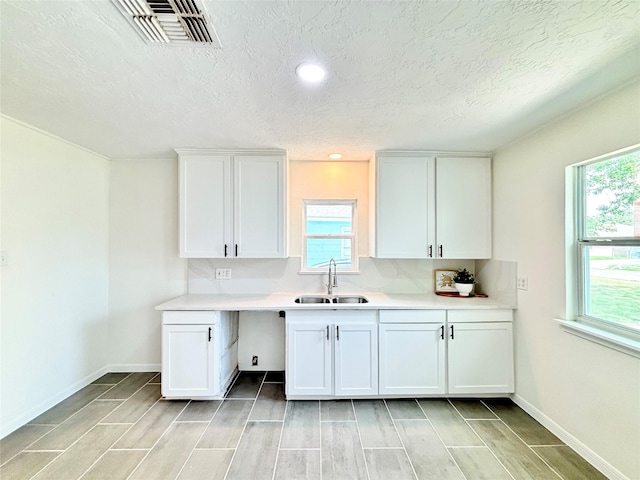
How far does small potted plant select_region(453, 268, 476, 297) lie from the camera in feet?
9.81

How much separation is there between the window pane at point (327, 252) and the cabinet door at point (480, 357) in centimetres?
131

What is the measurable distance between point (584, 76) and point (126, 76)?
2590 millimetres

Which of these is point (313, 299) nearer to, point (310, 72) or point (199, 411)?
point (199, 411)

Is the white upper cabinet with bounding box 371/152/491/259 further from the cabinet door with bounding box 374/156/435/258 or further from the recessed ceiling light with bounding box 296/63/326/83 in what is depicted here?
the recessed ceiling light with bounding box 296/63/326/83

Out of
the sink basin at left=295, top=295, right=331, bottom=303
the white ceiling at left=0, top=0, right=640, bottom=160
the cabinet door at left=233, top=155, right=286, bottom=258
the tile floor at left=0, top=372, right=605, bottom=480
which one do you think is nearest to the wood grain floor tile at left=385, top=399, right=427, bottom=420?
the tile floor at left=0, top=372, right=605, bottom=480

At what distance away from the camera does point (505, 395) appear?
8.62 ft

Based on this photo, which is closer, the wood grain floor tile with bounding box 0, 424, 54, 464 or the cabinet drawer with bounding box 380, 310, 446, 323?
the wood grain floor tile with bounding box 0, 424, 54, 464

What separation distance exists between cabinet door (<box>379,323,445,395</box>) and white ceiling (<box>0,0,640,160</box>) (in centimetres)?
178

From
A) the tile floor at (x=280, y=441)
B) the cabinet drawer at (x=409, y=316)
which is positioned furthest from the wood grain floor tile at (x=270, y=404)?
the cabinet drawer at (x=409, y=316)

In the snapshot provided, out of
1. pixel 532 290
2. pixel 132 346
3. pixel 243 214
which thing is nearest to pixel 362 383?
pixel 532 290

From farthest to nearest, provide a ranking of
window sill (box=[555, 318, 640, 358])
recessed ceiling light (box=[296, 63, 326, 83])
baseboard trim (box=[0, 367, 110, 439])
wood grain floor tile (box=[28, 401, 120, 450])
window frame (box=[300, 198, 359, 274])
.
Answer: window frame (box=[300, 198, 359, 274])
baseboard trim (box=[0, 367, 110, 439])
wood grain floor tile (box=[28, 401, 120, 450])
window sill (box=[555, 318, 640, 358])
recessed ceiling light (box=[296, 63, 326, 83])

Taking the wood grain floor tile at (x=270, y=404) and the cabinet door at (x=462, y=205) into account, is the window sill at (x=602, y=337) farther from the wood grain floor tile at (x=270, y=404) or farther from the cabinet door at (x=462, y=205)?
the wood grain floor tile at (x=270, y=404)

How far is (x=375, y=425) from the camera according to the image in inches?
89.0

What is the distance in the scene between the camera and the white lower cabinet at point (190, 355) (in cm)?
256
